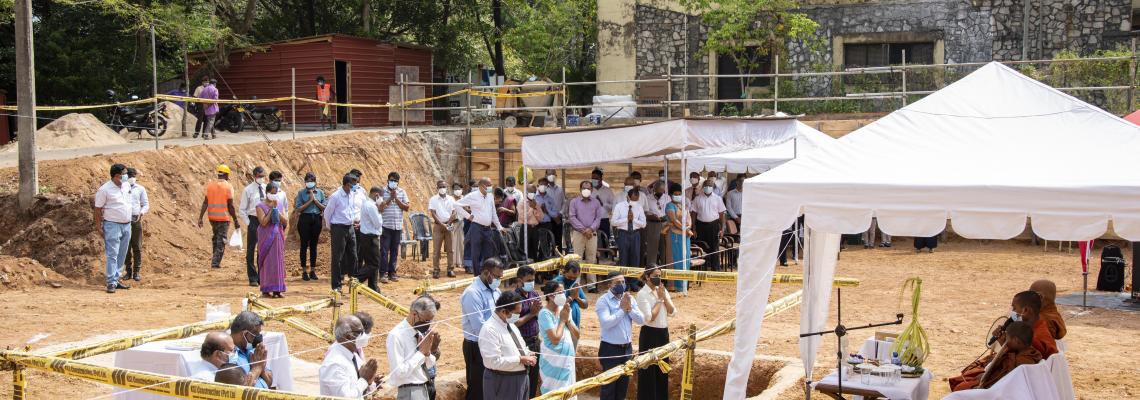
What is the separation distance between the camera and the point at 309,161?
75.2 ft

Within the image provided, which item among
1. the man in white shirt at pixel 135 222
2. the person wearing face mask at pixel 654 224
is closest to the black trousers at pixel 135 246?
the man in white shirt at pixel 135 222

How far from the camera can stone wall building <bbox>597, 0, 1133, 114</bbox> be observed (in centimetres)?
2639

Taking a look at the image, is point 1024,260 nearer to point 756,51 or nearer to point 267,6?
point 756,51

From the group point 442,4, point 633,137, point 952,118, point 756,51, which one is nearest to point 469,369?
point 952,118

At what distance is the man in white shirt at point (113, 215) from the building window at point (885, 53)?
752 inches

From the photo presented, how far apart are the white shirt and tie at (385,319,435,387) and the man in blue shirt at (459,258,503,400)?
4.92ft

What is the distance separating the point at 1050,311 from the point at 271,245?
1023 cm

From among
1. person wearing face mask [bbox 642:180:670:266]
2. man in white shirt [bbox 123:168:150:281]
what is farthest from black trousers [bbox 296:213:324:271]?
person wearing face mask [bbox 642:180:670:266]

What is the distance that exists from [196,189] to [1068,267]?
50.9 feet

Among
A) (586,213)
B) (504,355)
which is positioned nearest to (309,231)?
(586,213)

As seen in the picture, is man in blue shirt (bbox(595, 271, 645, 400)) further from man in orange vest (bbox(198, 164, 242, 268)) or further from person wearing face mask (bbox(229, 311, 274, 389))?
man in orange vest (bbox(198, 164, 242, 268))

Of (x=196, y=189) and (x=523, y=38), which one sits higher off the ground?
(x=523, y=38)

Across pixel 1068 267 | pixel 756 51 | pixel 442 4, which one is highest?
pixel 442 4

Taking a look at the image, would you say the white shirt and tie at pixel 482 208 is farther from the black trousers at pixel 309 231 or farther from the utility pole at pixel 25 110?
the utility pole at pixel 25 110
